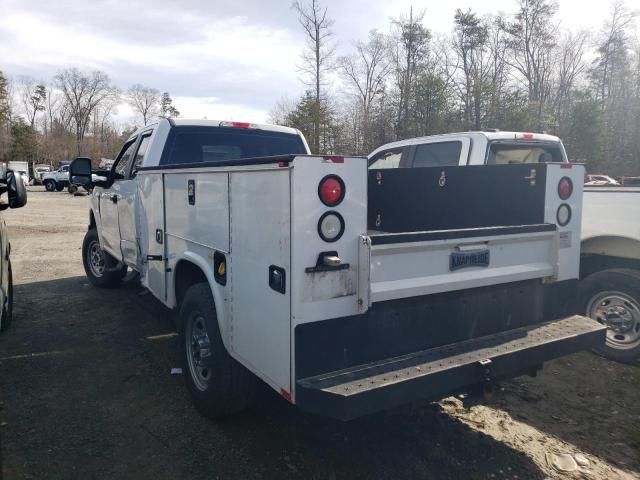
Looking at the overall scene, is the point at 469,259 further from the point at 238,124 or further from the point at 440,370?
the point at 238,124

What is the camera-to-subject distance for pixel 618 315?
4645mm

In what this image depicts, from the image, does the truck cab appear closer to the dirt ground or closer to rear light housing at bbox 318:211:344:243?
the dirt ground

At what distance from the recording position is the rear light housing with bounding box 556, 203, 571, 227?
3.46 m

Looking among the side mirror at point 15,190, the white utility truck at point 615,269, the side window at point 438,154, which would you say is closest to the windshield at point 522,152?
the side window at point 438,154

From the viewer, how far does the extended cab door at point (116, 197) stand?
5562 mm

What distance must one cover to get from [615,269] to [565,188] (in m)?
1.76

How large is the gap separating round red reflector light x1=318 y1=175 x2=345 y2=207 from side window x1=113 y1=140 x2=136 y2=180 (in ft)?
12.5

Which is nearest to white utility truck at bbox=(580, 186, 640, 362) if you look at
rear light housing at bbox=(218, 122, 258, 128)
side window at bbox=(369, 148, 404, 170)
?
side window at bbox=(369, 148, 404, 170)

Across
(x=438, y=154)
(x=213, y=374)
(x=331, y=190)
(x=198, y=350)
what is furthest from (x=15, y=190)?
(x=438, y=154)

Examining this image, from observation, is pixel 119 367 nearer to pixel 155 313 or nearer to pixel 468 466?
pixel 155 313

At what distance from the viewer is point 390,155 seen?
7.31 metres

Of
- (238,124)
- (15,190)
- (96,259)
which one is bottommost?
(96,259)

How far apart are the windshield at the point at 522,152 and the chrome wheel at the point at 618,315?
203 cm

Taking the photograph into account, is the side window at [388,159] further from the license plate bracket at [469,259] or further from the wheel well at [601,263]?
the license plate bracket at [469,259]
